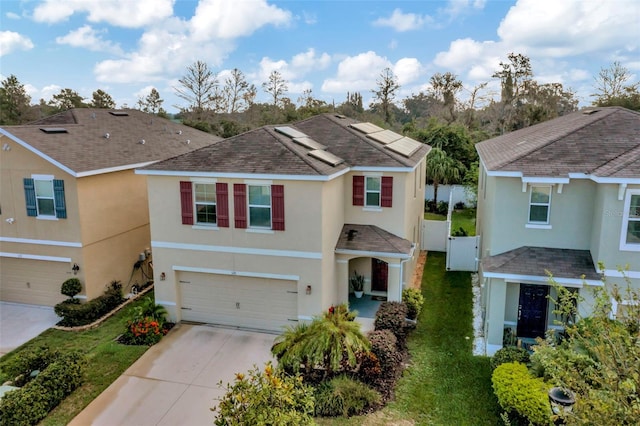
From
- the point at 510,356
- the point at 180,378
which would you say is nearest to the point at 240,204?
the point at 180,378

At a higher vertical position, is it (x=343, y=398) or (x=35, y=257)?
(x=35, y=257)

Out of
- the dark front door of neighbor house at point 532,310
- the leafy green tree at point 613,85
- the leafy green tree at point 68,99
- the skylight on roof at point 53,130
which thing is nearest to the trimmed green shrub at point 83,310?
the skylight on roof at point 53,130

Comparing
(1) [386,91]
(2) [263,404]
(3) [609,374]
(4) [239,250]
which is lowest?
(2) [263,404]

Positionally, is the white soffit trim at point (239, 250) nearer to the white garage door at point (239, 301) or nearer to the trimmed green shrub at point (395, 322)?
the white garage door at point (239, 301)

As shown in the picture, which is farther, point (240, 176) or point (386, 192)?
point (386, 192)

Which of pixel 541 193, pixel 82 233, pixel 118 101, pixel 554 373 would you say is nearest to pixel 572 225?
pixel 541 193

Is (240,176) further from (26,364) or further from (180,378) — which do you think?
(26,364)
